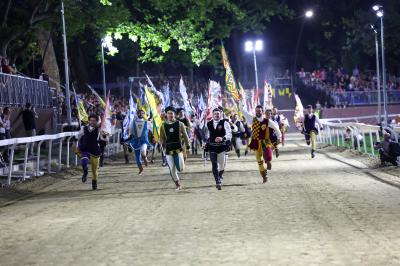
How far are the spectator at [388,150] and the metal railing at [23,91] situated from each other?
11982mm

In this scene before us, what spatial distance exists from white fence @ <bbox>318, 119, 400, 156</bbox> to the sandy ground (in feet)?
13.9

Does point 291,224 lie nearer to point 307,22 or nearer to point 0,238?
point 0,238

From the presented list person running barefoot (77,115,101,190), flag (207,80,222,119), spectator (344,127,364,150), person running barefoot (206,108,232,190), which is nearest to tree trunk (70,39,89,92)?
flag (207,80,222,119)

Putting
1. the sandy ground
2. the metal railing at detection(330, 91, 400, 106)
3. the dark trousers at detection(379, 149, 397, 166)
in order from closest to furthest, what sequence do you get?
the sandy ground
the dark trousers at detection(379, 149, 397, 166)
the metal railing at detection(330, 91, 400, 106)

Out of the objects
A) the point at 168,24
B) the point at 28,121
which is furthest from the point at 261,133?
the point at 168,24

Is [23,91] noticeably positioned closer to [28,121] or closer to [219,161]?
[28,121]

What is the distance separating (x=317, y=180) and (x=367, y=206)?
511 cm

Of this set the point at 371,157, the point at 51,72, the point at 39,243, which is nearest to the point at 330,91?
the point at 51,72

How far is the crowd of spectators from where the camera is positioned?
166 feet

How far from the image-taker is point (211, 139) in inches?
685

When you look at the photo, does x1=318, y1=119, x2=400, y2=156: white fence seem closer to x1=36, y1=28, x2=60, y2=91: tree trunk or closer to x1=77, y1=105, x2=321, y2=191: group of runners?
x1=77, y1=105, x2=321, y2=191: group of runners

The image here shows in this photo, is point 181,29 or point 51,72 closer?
point 51,72

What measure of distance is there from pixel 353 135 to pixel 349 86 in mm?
25679

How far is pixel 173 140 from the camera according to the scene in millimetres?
16922
